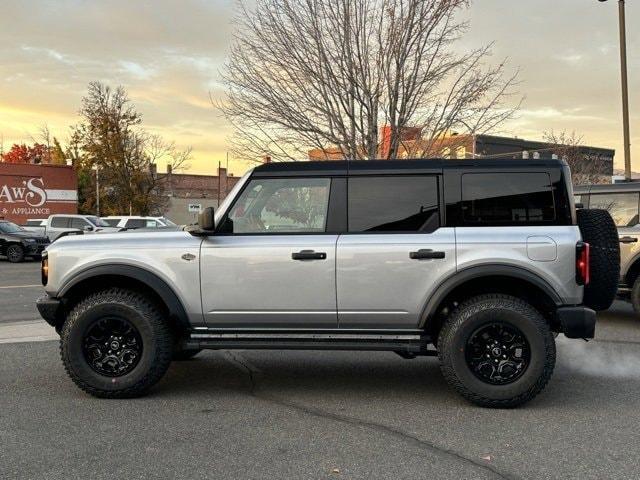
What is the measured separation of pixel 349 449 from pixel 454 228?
2.00 m

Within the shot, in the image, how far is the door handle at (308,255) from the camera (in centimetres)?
510

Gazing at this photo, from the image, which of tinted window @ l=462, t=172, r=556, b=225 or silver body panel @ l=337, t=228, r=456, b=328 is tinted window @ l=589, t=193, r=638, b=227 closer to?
tinted window @ l=462, t=172, r=556, b=225

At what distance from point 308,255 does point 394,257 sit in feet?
2.28

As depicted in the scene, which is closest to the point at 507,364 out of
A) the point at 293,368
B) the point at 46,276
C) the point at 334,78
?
the point at 293,368

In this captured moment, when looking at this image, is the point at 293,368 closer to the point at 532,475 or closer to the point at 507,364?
the point at 507,364

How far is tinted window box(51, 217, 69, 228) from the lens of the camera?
26156 millimetres

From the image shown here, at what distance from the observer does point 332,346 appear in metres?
5.16

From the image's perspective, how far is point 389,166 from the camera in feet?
17.5

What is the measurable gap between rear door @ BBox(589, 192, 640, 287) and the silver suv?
12.5ft

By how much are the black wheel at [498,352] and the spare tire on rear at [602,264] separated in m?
0.64

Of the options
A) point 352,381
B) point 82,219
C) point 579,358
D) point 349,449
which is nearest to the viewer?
point 349,449

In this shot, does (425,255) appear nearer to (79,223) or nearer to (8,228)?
(8,228)

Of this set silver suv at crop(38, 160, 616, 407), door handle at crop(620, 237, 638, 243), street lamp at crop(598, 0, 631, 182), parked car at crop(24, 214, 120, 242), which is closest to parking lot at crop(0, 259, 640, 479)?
silver suv at crop(38, 160, 616, 407)

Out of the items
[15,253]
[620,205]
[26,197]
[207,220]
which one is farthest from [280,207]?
[26,197]
